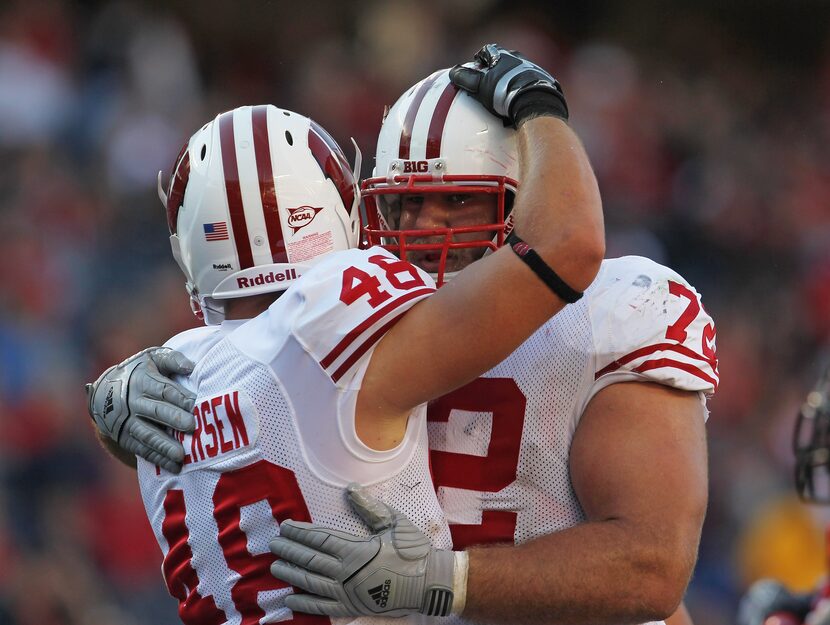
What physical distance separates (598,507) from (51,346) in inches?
156

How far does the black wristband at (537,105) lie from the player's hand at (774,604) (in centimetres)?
216

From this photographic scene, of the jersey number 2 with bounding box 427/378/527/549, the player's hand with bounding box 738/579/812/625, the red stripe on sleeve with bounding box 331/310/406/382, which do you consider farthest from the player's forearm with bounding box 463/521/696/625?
the player's hand with bounding box 738/579/812/625

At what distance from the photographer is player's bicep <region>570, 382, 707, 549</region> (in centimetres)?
212

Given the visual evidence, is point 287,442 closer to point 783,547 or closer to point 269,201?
point 269,201

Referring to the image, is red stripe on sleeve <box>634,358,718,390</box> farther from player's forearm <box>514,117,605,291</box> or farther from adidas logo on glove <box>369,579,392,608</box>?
adidas logo on glove <box>369,579,392,608</box>

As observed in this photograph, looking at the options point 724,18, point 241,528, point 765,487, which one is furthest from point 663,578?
point 724,18

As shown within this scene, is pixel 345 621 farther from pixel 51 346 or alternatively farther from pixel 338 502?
pixel 51 346

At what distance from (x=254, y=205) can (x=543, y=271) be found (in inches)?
25.3

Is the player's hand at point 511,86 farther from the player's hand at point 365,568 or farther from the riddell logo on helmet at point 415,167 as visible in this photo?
the player's hand at point 365,568

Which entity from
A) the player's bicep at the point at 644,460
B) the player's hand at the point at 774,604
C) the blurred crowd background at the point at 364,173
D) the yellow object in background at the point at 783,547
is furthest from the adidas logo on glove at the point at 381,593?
the yellow object in background at the point at 783,547

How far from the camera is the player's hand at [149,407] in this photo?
7.17ft

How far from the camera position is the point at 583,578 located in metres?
2.08

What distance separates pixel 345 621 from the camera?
2.04 metres

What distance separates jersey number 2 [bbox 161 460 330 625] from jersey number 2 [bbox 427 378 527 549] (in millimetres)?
379
